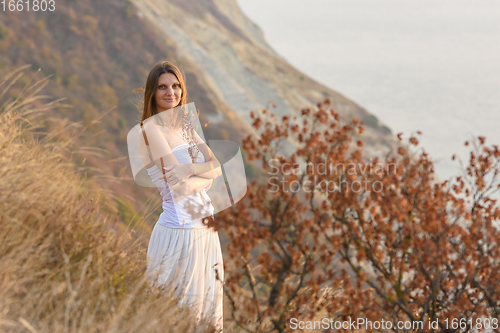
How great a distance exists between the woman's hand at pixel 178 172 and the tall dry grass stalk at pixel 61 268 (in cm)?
57

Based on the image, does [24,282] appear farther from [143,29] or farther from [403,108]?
[403,108]

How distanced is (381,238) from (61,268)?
2.31m

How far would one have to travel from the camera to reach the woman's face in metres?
3.16

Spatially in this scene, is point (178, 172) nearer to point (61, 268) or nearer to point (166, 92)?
point (166, 92)

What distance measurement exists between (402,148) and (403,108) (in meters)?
140

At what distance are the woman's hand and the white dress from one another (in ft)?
0.43

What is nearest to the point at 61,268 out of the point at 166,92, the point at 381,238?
the point at 166,92

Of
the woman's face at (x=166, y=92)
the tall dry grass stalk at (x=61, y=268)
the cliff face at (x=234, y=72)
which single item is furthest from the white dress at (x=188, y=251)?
the cliff face at (x=234, y=72)

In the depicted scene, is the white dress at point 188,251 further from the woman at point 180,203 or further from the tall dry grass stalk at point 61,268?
the tall dry grass stalk at point 61,268

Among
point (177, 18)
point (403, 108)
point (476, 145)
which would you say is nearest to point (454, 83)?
point (403, 108)

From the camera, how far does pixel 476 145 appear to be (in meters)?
3.68

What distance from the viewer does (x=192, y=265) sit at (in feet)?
9.66

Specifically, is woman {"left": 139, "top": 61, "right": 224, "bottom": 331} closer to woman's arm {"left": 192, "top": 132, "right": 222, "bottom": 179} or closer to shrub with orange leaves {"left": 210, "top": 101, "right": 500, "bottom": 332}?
woman's arm {"left": 192, "top": 132, "right": 222, "bottom": 179}

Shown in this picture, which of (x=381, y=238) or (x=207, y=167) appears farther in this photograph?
(x=381, y=238)
